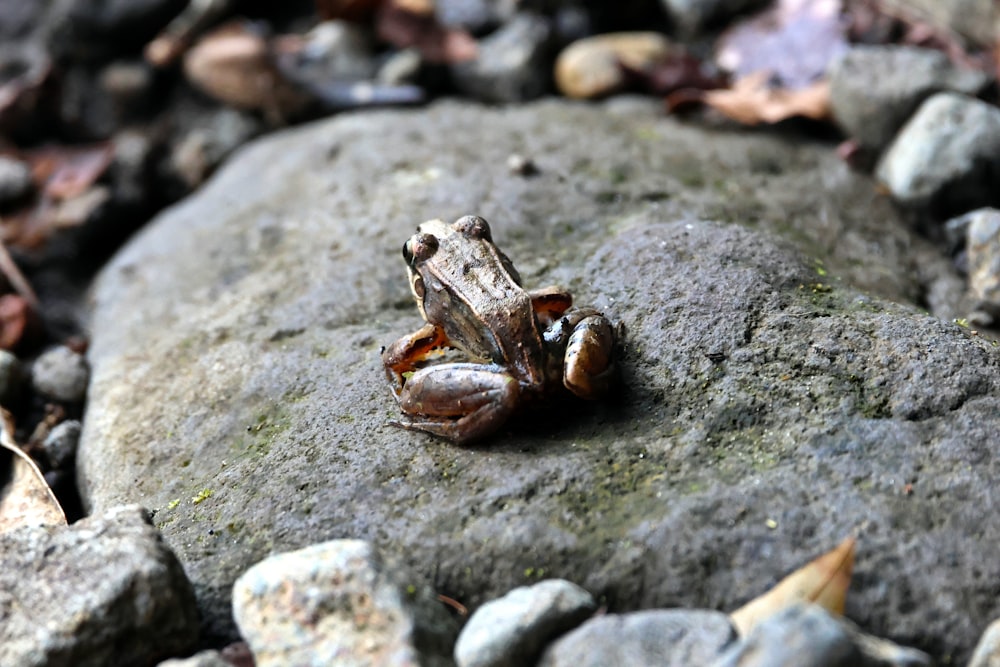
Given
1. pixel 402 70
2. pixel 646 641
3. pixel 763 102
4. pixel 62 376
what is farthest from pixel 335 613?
pixel 402 70

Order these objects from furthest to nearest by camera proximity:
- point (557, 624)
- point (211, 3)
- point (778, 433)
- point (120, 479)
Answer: point (211, 3)
point (120, 479)
point (778, 433)
point (557, 624)

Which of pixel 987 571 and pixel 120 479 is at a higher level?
pixel 987 571

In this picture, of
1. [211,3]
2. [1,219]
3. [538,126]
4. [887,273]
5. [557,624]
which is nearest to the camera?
[557,624]

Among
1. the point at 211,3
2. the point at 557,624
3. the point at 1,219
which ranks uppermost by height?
the point at 211,3

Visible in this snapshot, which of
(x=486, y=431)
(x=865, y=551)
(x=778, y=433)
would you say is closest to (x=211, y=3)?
(x=486, y=431)

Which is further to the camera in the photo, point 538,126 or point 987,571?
point 538,126

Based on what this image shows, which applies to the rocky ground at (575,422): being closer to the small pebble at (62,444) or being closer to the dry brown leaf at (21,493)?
the small pebble at (62,444)

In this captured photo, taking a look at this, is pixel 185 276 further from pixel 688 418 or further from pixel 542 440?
pixel 688 418

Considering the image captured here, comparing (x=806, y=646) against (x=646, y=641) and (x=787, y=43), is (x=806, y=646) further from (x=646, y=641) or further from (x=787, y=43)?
(x=787, y=43)
